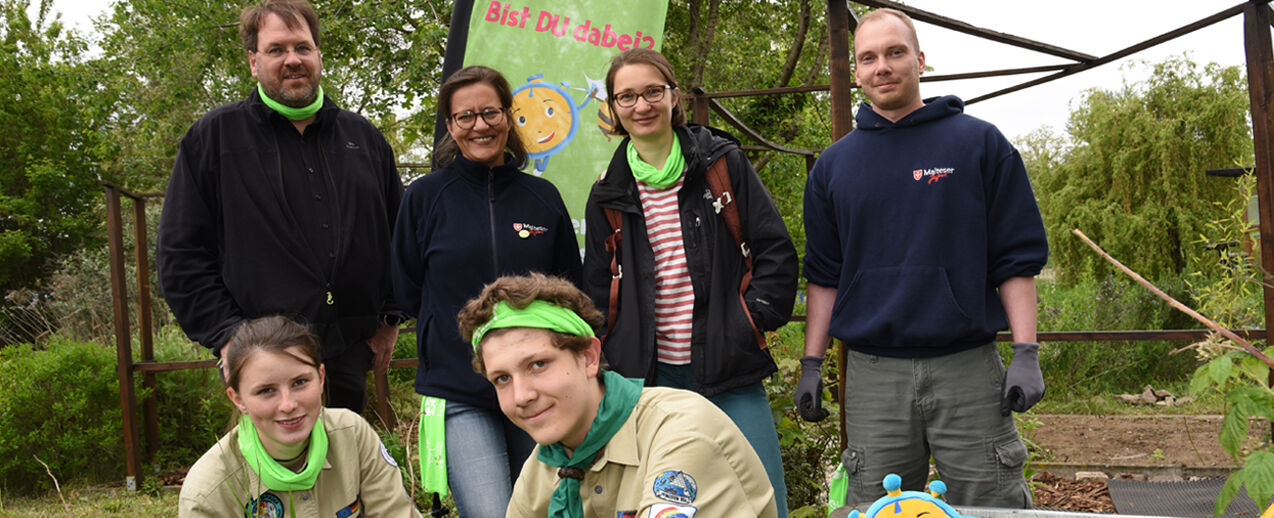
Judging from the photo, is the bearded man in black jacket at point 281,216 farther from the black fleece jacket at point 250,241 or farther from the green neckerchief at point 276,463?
the green neckerchief at point 276,463

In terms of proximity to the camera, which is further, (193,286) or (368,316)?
(368,316)

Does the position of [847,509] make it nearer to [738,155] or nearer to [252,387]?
[738,155]

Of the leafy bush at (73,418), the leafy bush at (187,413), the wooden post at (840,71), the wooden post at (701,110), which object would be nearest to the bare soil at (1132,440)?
the wooden post at (701,110)

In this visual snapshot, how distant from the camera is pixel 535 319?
79.0 inches

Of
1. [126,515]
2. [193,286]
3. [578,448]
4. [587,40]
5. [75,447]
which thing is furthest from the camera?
[75,447]

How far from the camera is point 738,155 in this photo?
286 centimetres

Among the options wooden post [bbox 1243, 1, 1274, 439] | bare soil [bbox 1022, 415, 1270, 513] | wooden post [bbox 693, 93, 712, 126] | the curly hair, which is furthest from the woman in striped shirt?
bare soil [bbox 1022, 415, 1270, 513]

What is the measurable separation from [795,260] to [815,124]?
492 inches

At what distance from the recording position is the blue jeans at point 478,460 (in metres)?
2.78

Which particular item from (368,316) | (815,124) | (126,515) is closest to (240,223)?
(368,316)

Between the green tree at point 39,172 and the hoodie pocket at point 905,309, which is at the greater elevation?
the green tree at point 39,172

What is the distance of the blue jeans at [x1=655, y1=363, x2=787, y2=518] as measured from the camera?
2.78 m

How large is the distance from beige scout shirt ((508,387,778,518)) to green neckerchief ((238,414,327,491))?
0.85 meters

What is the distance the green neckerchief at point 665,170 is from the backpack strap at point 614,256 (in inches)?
5.3
